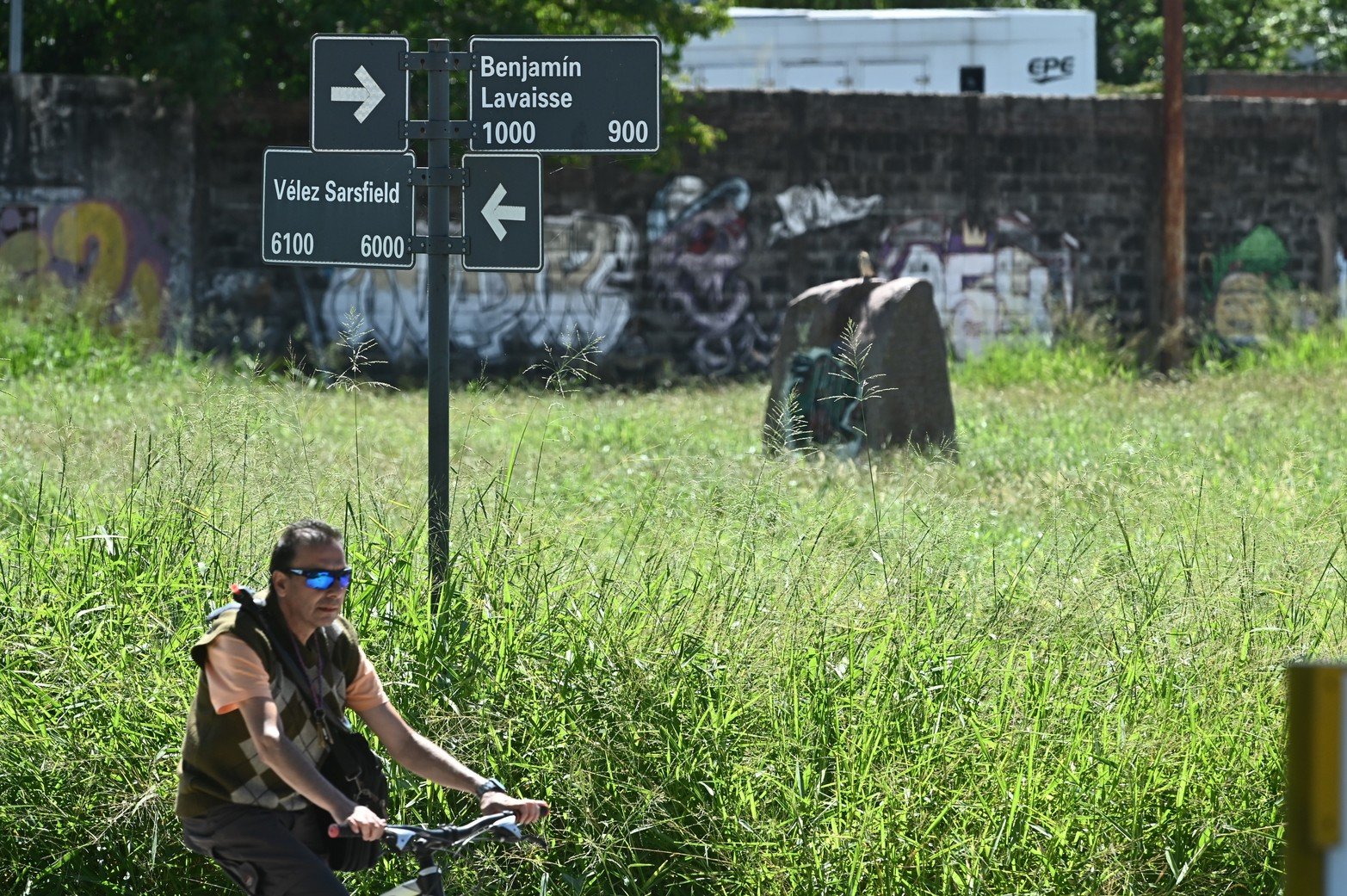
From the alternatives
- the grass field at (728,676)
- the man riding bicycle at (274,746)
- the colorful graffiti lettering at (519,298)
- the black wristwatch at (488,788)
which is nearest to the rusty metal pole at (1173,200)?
the colorful graffiti lettering at (519,298)

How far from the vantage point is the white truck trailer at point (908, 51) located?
2069 centimetres

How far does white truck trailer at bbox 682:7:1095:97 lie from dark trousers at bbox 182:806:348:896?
1801 centimetres

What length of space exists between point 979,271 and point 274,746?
14829 mm

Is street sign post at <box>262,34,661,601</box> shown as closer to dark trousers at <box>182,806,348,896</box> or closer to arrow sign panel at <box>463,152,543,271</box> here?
arrow sign panel at <box>463,152,543,271</box>

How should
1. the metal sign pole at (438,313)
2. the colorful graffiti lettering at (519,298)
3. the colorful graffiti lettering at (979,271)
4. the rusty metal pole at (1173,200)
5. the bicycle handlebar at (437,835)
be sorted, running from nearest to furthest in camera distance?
1. the bicycle handlebar at (437,835)
2. the metal sign pole at (438,313)
3. the colorful graffiti lettering at (519,298)
4. the rusty metal pole at (1173,200)
5. the colorful graffiti lettering at (979,271)

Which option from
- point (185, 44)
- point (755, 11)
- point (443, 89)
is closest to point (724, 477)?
point (443, 89)

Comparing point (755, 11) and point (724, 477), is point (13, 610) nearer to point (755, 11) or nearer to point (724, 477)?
point (724, 477)

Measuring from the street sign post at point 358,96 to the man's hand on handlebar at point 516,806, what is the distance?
2.34 meters

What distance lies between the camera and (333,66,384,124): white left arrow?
5.08m

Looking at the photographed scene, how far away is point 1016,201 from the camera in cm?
1739

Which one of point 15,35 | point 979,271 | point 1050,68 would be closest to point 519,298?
point 979,271

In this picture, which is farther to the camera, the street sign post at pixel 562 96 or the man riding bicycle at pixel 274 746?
the street sign post at pixel 562 96

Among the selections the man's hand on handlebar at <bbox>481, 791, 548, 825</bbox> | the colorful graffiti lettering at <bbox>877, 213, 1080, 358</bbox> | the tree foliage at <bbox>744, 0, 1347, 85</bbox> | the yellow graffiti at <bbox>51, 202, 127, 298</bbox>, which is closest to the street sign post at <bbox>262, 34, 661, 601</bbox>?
the man's hand on handlebar at <bbox>481, 791, 548, 825</bbox>

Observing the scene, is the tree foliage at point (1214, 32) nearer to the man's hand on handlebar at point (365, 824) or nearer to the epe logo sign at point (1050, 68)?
the epe logo sign at point (1050, 68)
